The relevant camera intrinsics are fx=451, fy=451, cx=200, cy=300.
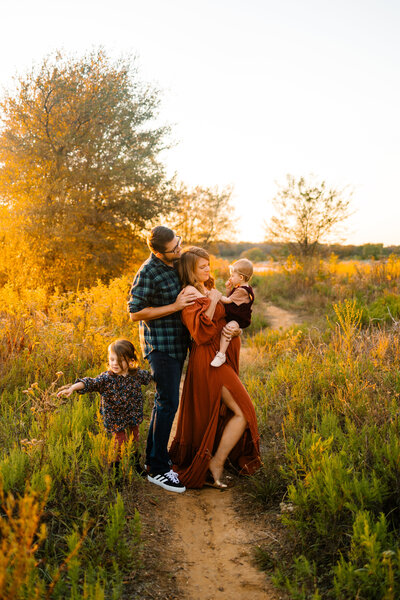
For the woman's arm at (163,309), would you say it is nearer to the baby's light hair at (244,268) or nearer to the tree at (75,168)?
the baby's light hair at (244,268)

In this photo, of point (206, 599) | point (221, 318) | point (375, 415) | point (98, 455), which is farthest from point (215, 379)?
point (206, 599)

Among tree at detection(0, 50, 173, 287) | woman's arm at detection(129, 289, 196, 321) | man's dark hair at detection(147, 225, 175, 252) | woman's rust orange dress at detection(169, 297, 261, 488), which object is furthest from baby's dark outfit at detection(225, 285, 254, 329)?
tree at detection(0, 50, 173, 287)

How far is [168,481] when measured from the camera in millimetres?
3902

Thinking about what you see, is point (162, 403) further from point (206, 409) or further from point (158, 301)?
point (158, 301)

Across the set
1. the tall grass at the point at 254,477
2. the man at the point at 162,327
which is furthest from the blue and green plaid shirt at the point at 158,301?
the tall grass at the point at 254,477

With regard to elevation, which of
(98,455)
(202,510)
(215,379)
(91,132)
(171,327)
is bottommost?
(202,510)

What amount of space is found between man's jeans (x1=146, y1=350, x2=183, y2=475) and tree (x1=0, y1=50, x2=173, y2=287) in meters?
9.74

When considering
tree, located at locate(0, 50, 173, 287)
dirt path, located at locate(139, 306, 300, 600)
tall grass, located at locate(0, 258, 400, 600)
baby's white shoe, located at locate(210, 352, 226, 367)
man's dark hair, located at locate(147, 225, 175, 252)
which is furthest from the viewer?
tree, located at locate(0, 50, 173, 287)

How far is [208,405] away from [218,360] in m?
0.42

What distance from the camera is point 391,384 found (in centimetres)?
460

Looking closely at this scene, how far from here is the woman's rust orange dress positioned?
13.0 feet

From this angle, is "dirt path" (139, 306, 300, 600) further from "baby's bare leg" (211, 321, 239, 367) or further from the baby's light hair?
the baby's light hair

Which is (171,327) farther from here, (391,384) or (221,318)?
(391,384)

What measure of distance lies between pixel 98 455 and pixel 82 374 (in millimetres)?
2348
